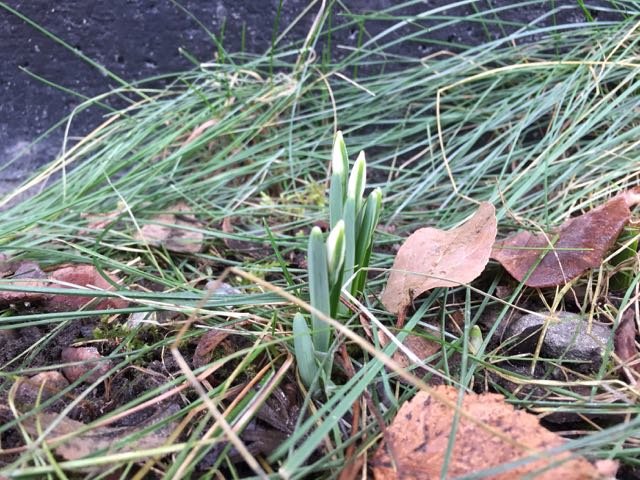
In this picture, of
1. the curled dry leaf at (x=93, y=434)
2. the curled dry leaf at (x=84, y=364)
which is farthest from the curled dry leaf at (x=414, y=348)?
the curled dry leaf at (x=84, y=364)

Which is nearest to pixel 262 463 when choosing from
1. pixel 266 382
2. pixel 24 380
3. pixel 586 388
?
pixel 266 382

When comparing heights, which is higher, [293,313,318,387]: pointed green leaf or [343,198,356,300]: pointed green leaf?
[343,198,356,300]: pointed green leaf

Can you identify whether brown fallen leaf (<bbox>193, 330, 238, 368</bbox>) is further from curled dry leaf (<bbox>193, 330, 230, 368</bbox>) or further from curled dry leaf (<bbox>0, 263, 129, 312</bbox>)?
curled dry leaf (<bbox>0, 263, 129, 312</bbox>)

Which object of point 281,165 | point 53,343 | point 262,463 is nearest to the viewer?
point 262,463

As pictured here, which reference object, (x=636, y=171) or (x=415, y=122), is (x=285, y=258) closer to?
(x=415, y=122)

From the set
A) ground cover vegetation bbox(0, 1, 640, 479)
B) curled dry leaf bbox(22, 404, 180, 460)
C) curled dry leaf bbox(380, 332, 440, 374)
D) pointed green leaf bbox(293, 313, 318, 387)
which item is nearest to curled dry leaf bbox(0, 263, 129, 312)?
ground cover vegetation bbox(0, 1, 640, 479)

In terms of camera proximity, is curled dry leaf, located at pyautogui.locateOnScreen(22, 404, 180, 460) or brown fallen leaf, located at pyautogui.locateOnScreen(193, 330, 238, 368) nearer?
curled dry leaf, located at pyautogui.locateOnScreen(22, 404, 180, 460)

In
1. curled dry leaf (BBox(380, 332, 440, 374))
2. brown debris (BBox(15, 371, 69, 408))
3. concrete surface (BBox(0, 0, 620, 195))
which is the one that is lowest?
curled dry leaf (BBox(380, 332, 440, 374))
